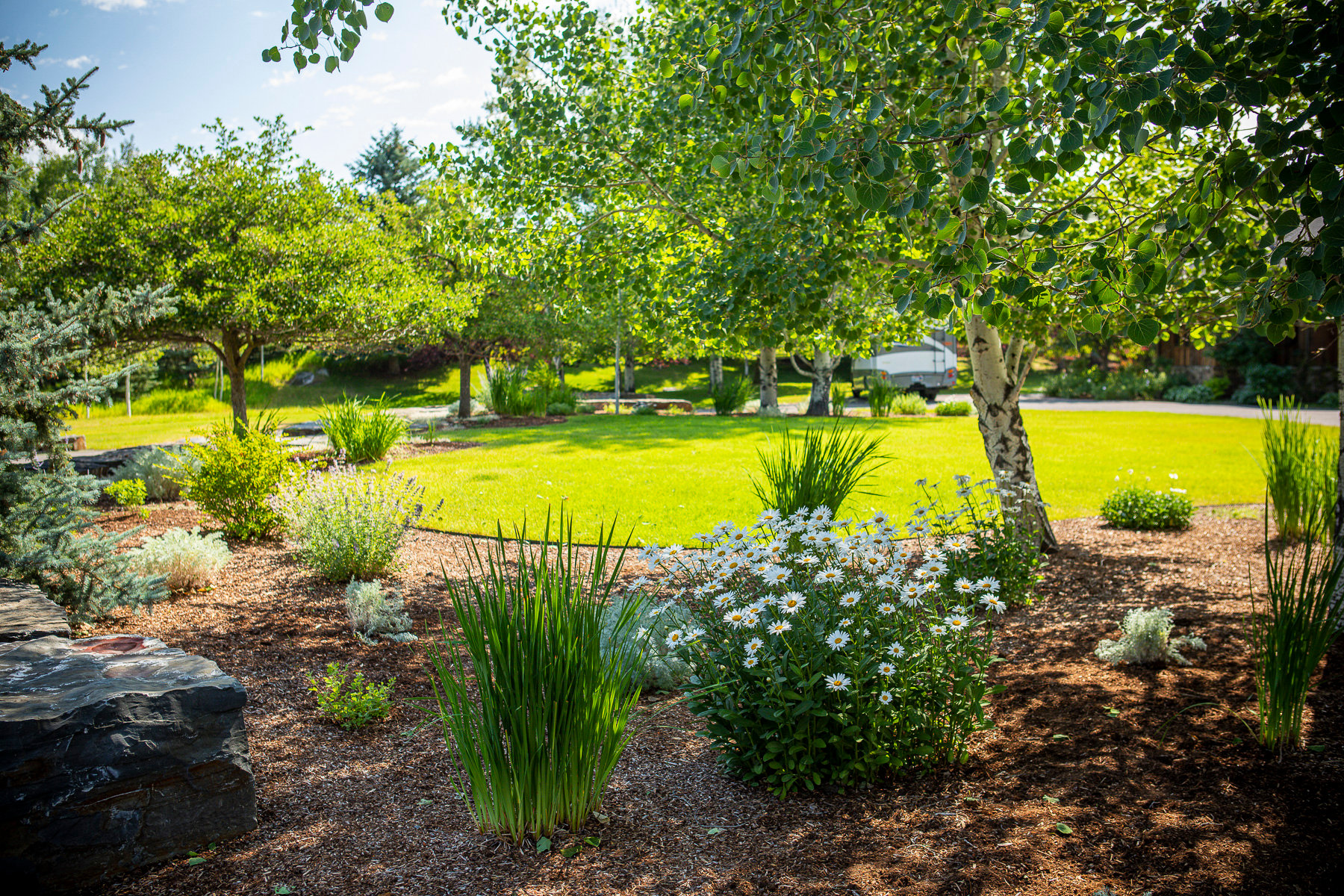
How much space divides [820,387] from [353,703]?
20.6 meters

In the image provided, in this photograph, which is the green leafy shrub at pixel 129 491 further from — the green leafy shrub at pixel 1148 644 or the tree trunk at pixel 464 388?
the tree trunk at pixel 464 388

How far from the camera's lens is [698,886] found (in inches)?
90.9

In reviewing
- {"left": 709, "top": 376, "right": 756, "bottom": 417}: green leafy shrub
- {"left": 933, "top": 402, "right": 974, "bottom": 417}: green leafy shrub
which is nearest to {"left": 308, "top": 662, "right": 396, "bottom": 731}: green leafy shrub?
{"left": 709, "top": 376, "right": 756, "bottom": 417}: green leafy shrub

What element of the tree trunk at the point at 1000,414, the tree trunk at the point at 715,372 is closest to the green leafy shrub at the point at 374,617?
the tree trunk at the point at 1000,414

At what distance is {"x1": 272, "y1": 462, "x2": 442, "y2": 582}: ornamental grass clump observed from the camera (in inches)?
217

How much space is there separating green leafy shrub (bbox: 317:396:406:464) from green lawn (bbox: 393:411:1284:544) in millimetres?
493

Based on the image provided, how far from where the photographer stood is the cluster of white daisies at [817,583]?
9.10ft

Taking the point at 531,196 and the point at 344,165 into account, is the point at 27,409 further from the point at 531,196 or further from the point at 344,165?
the point at 344,165

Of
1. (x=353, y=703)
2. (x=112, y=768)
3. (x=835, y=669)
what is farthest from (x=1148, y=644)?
(x=112, y=768)

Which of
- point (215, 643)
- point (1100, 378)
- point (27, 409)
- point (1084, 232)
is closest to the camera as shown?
point (27, 409)

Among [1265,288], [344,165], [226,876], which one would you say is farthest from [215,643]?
[344,165]

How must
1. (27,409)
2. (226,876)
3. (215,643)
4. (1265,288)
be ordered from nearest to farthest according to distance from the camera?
(1265,288) < (226,876) < (27,409) < (215,643)

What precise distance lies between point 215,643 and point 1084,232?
681cm

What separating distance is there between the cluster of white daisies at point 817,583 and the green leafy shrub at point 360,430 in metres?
9.32
